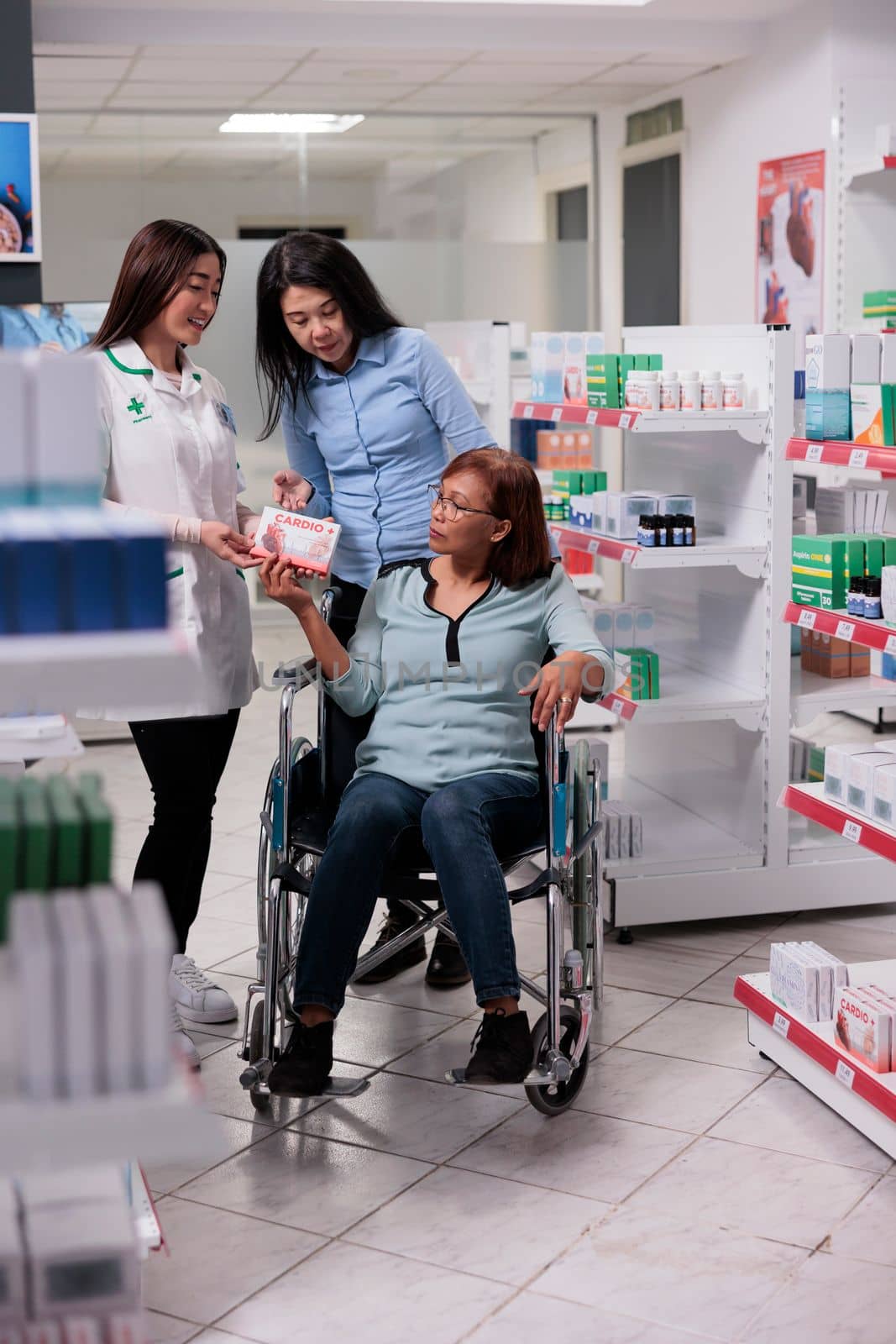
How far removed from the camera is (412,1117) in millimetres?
2791

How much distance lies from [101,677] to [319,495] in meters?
1.94

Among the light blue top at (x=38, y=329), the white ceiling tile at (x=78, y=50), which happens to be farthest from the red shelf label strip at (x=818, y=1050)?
the white ceiling tile at (x=78, y=50)

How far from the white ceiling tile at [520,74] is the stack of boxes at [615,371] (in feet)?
11.4

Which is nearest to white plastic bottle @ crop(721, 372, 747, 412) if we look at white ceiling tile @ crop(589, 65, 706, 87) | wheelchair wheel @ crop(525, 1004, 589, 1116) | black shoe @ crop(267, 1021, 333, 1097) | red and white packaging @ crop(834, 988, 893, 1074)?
red and white packaging @ crop(834, 988, 893, 1074)

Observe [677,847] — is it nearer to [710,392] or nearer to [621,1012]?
[621,1012]

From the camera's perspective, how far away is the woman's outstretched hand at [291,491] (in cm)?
294

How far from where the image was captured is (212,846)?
4.54 metres

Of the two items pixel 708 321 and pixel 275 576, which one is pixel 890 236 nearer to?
pixel 708 321

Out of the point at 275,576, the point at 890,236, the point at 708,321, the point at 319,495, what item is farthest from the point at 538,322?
the point at 275,576

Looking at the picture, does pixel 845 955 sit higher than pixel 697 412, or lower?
lower

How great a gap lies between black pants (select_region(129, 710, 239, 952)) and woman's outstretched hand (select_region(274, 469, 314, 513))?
0.43 metres

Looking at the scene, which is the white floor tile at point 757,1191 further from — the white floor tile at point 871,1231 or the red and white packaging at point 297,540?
the red and white packaging at point 297,540

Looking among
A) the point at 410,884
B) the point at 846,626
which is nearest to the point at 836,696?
the point at 846,626

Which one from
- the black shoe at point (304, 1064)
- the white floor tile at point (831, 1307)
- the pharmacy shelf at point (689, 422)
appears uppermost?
the pharmacy shelf at point (689, 422)
